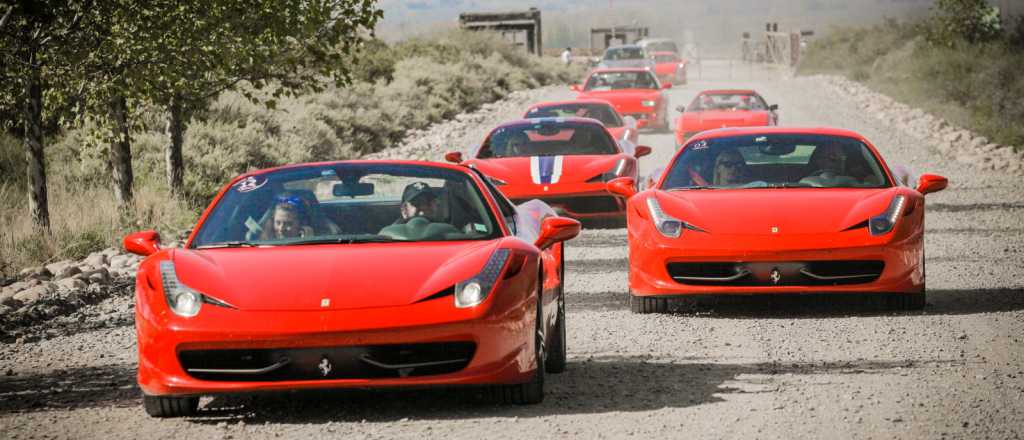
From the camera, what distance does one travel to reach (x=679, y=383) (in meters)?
7.71

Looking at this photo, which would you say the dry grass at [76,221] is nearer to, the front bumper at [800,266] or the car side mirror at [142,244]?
the car side mirror at [142,244]

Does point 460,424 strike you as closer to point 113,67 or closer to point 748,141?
point 748,141

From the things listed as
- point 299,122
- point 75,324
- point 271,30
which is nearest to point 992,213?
point 271,30

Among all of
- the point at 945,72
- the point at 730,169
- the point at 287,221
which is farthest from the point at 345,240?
the point at 945,72

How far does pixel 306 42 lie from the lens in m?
16.9

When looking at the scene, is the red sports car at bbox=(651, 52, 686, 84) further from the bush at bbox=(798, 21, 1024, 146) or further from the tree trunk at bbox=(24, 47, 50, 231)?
the tree trunk at bbox=(24, 47, 50, 231)

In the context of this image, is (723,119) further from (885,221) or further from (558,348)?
(558,348)

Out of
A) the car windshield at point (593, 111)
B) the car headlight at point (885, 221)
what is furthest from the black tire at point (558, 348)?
the car windshield at point (593, 111)

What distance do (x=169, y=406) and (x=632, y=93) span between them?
1038 inches

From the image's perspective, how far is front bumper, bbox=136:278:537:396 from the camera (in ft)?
21.4

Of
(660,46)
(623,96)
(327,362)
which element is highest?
(327,362)

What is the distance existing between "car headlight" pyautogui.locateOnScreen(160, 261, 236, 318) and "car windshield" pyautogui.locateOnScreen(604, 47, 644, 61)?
41.5 m

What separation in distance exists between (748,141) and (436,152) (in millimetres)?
18330

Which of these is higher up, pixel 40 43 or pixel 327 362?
pixel 40 43
